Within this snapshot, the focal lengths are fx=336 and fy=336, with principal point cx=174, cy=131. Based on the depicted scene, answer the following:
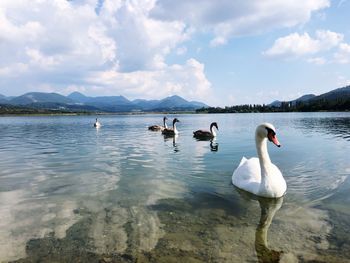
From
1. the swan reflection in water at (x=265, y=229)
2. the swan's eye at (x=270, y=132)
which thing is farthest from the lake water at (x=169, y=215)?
the swan's eye at (x=270, y=132)

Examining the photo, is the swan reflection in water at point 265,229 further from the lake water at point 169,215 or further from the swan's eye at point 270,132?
the swan's eye at point 270,132

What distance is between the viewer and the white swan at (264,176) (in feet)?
37.4

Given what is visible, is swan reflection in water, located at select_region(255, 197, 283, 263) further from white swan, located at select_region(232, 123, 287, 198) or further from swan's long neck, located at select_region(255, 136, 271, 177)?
swan's long neck, located at select_region(255, 136, 271, 177)

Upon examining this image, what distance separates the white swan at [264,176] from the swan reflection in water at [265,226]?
0.18 meters

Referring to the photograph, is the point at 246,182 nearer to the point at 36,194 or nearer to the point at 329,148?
the point at 36,194

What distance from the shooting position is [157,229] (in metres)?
9.06

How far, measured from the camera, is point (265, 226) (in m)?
9.16

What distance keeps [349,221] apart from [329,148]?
16.5 m

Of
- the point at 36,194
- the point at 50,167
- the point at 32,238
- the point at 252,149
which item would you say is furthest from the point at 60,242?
the point at 252,149

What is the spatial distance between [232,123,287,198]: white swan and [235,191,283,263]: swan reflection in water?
0.58ft

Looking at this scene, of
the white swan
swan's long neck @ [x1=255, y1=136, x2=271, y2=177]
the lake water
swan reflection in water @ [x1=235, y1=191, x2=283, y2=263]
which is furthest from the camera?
swan's long neck @ [x1=255, y1=136, x2=271, y2=177]

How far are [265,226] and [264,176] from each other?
2.75m

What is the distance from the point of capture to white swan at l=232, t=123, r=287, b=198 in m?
11.4

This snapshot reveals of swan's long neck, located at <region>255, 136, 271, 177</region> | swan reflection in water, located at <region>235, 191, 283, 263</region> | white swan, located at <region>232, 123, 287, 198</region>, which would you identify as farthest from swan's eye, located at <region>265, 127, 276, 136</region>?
swan reflection in water, located at <region>235, 191, 283, 263</region>
